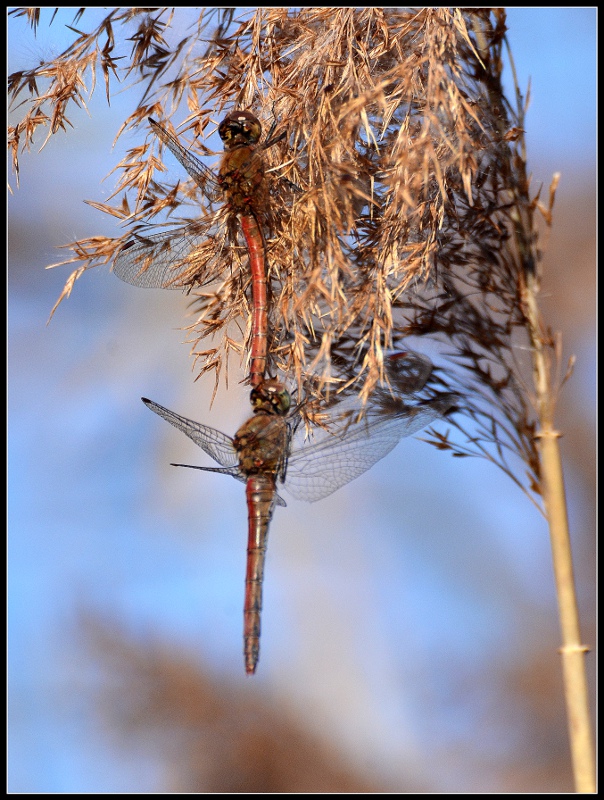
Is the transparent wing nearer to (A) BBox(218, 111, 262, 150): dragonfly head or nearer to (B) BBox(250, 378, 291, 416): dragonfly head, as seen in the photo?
(B) BBox(250, 378, 291, 416): dragonfly head

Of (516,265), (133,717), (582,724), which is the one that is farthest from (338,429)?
(133,717)

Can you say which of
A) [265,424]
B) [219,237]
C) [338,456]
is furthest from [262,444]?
[219,237]

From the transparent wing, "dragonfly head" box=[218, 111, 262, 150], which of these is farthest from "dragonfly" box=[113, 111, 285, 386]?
the transparent wing

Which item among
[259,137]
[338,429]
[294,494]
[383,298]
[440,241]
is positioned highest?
[259,137]

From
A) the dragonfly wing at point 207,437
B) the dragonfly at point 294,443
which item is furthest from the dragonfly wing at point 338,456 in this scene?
the dragonfly wing at point 207,437

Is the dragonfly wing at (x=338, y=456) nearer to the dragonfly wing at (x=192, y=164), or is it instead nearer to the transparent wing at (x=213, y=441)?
the transparent wing at (x=213, y=441)

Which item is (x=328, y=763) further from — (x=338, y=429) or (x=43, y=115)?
(x=43, y=115)
